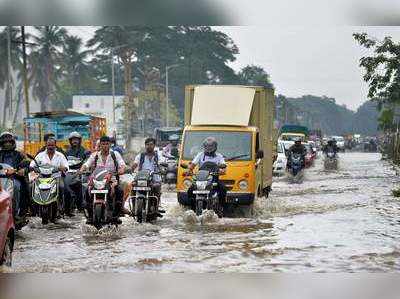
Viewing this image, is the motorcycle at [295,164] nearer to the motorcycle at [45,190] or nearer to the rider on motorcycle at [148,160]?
the rider on motorcycle at [148,160]

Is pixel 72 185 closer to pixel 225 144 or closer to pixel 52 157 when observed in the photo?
pixel 52 157

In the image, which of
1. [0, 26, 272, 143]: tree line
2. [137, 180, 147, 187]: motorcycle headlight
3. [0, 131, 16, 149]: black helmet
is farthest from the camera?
[0, 26, 272, 143]: tree line

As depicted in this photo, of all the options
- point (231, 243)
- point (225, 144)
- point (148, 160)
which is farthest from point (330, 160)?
point (231, 243)

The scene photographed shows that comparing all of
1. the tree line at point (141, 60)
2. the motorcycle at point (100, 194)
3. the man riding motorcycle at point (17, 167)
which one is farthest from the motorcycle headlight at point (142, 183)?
the tree line at point (141, 60)

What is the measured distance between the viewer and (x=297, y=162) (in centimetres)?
2998

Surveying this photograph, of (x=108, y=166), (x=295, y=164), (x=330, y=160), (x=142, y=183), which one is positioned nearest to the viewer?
(x=108, y=166)

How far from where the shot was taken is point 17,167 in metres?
13.6

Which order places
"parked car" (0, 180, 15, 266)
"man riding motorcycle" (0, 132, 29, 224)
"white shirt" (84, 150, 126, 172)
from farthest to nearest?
"white shirt" (84, 150, 126, 172) < "man riding motorcycle" (0, 132, 29, 224) < "parked car" (0, 180, 15, 266)

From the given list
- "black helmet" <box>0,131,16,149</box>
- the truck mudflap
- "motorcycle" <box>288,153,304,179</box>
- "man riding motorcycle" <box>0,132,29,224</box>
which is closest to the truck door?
the truck mudflap

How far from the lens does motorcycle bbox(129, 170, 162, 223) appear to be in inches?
576

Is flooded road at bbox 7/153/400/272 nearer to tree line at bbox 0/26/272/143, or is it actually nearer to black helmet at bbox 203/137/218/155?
black helmet at bbox 203/137/218/155

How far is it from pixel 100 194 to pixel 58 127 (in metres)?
25.3

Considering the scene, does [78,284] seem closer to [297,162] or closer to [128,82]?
[297,162]

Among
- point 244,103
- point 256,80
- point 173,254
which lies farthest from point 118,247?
point 256,80
